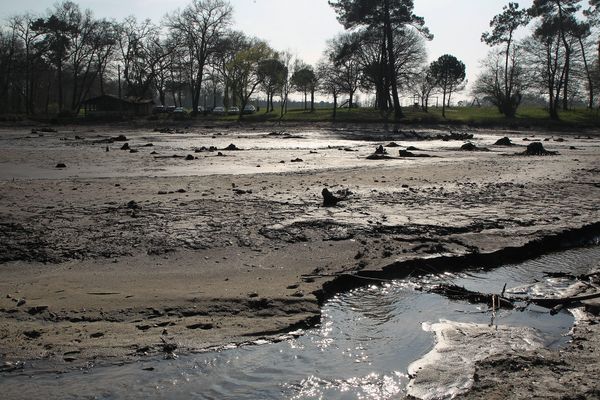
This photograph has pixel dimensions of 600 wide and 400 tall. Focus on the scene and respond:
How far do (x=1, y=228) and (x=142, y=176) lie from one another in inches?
187

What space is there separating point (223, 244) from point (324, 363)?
8.80 ft

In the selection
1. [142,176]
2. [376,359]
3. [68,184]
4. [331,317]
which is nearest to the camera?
[376,359]

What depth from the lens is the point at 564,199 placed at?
8523 millimetres

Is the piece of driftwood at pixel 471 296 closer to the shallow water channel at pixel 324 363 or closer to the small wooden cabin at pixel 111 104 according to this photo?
the shallow water channel at pixel 324 363

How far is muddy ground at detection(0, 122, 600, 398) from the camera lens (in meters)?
3.52

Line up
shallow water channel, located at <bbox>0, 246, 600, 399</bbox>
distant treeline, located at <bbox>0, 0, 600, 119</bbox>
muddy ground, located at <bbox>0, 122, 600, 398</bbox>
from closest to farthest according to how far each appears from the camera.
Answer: shallow water channel, located at <bbox>0, 246, 600, 399</bbox>
muddy ground, located at <bbox>0, 122, 600, 398</bbox>
distant treeline, located at <bbox>0, 0, 600, 119</bbox>

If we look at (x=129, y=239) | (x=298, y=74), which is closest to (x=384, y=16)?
(x=298, y=74)

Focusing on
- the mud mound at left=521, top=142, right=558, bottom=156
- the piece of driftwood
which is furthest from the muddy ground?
the mud mound at left=521, top=142, right=558, bottom=156

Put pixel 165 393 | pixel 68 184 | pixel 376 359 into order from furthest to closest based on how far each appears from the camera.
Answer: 1. pixel 68 184
2. pixel 376 359
3. pixel 165 393

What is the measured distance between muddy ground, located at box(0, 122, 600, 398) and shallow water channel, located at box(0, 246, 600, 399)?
7.3 inches

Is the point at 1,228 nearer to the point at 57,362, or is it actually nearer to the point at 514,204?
the point at 57,362

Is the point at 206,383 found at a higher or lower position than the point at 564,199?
lower

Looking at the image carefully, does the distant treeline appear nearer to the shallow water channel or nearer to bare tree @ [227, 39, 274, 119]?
bare tree @ [227, 39, 274, 119]

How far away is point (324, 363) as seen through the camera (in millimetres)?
3316
